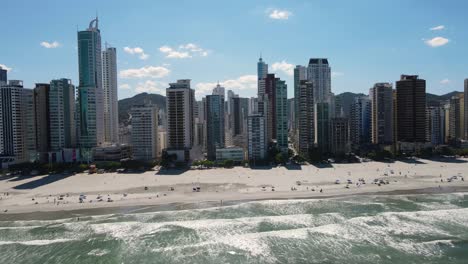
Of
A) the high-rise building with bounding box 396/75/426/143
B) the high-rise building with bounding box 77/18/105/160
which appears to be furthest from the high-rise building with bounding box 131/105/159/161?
the high-rise building with bounding box 396/75/426/143

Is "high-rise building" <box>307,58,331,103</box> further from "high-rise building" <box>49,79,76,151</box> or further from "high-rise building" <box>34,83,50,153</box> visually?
"high-rise building" <box>34,83,50,153</box>

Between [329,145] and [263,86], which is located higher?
[263,86]

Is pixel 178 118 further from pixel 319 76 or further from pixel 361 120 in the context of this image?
pixel 319 76

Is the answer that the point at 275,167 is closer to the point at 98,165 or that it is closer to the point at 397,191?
the point at 397,191

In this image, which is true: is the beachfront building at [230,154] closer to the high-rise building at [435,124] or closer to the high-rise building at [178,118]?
the high-rise building at [178,118]

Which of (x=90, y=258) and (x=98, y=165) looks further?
(x=98, y=165)

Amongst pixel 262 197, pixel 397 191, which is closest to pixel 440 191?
pixel 397 191
